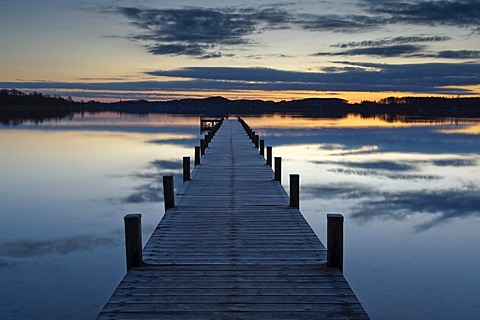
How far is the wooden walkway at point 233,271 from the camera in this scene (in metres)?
5.70

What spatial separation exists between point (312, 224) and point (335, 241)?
787 cm

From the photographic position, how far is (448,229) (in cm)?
1425

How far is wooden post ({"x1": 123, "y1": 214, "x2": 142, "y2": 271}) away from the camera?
7.15 meters

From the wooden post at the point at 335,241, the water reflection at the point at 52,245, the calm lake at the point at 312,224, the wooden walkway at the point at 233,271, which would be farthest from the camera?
the water reflection at the point at 52,245

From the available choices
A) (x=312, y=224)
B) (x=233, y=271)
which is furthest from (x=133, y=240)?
(x=312, y=224)

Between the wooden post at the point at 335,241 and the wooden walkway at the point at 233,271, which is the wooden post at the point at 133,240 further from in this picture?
the wooden post at the point at 335,241

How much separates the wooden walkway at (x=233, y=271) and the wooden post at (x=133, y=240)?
141 mm

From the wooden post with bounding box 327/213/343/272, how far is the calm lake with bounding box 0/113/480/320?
211 cm

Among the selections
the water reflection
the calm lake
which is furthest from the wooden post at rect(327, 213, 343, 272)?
the water reflection

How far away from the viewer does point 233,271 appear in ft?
23.1

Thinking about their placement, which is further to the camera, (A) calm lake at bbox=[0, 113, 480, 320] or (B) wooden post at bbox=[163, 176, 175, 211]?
(B) wooden post at bbox=[163, 176, 175, 211]

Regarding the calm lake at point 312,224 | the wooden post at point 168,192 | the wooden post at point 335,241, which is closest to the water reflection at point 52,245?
the calm lake at point 312,224

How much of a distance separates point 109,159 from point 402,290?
25.4 metres

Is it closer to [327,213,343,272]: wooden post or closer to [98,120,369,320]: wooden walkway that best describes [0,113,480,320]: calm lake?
[98,120,369,320]: wooden walkway
